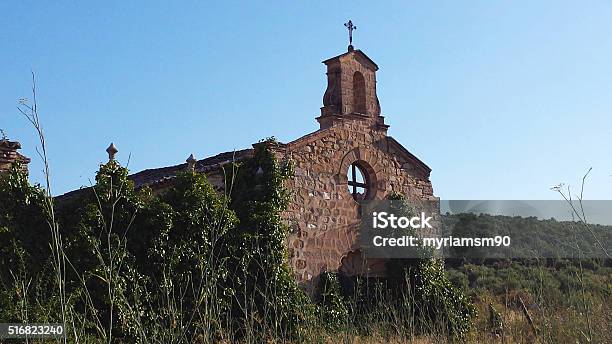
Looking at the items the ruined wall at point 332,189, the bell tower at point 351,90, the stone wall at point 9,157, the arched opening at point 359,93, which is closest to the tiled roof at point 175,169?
the ruined wall at point 332,189

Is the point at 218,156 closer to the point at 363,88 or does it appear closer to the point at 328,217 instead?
the point at 328,217

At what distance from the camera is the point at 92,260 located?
9102 millimetres

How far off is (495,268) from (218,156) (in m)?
11.2

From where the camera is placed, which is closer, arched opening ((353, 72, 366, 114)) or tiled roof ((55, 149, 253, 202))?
tiled roof ((55, 149, 253, 202))

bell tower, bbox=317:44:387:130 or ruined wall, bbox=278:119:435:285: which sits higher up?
bell tower, bbox=317:44:387:130

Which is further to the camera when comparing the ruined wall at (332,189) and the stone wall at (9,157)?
the ruined wall at (332,189)

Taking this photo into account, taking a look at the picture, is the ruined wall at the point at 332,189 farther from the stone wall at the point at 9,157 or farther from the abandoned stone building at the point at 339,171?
the stone wall at the point at 9,157

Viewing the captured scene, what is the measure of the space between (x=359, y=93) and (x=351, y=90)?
385 mm

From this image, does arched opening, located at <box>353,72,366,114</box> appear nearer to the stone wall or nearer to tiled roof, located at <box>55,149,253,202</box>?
tiled roof, located at <box>55,149,253,202</box>

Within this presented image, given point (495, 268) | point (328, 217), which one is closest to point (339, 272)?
point (328, 217)

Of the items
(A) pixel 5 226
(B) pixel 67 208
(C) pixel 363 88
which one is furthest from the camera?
(C) pixel 363 88

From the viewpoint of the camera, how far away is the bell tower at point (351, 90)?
13.7m

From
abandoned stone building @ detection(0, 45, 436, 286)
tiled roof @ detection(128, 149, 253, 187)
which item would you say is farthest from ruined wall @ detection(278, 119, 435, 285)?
tiled roof @ detection(128, 149, 253, 187)

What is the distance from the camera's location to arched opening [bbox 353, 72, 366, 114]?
47.0 ft
